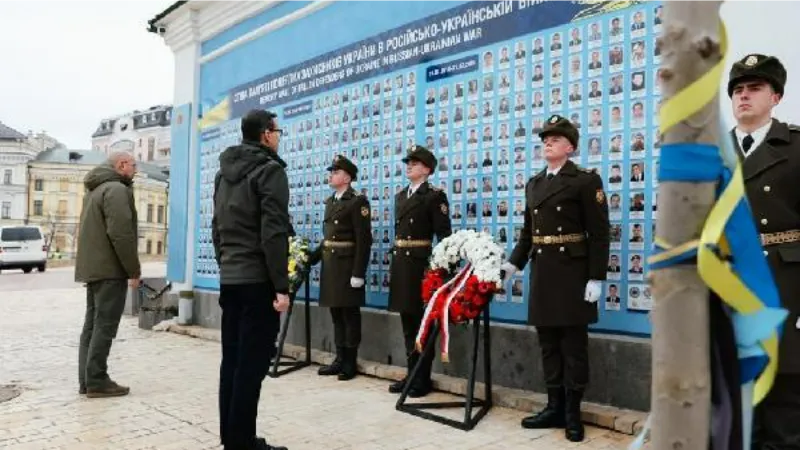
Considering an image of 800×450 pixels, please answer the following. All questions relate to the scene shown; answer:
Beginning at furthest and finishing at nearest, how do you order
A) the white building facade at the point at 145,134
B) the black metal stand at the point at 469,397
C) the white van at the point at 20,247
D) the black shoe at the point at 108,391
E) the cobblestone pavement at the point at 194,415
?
1. the white building facade at the point at 145,134
2. the white van at the point at 20,247
3. the black shoe at the point at 108,391
4. the black metal stand at the point at 469,397
5. the cobblestone pavement at the point at 194,415

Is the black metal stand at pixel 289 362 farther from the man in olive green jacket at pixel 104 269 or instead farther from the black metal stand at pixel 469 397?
the black metal stand at pixel 469 397

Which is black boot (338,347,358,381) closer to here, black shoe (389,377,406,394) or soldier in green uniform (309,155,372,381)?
soldier in green uniform (309,155,372,381)

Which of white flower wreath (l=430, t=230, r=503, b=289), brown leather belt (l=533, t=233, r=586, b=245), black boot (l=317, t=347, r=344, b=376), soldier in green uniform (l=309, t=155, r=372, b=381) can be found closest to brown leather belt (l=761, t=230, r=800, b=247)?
brown leather belt (l=533, t=233, r=586, b=245)

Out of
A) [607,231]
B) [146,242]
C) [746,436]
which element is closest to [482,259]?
[607,231]

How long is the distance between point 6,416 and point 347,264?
2636 mm

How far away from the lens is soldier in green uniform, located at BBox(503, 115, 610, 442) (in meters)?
3.89

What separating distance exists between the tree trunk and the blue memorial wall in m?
2.71

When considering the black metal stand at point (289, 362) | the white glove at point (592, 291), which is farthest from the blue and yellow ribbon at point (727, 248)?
the black metal stand at point (289, 362)

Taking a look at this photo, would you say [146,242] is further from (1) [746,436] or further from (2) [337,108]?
(1) [746,436]

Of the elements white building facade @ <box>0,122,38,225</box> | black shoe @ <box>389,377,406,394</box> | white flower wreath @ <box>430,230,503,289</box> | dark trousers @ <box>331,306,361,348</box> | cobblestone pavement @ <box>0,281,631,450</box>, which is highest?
white building facade @ <box>0,122,38,225</box>

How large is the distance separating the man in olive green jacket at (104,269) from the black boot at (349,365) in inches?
66.7

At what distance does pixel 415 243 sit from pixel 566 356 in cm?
156

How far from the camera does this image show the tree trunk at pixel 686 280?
1.32 m

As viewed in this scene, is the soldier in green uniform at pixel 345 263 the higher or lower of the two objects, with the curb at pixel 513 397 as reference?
higher
